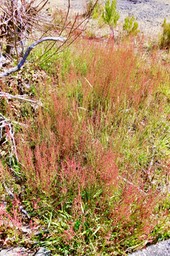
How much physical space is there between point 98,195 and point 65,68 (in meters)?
2.28

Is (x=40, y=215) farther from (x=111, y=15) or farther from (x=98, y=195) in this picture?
(x=111, y=15)

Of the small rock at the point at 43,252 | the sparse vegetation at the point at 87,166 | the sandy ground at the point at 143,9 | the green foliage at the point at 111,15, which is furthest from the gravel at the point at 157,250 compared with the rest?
the sandy ground at the point at 143,9

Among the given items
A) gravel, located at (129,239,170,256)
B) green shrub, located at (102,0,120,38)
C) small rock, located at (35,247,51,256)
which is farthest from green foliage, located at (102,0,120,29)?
small rock, located at (35,247,51,256)

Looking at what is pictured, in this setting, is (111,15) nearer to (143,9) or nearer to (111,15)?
(111,15)

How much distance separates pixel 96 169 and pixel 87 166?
14 cm

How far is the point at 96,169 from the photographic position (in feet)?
7.45

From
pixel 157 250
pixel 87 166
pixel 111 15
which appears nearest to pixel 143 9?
pixel 111 15

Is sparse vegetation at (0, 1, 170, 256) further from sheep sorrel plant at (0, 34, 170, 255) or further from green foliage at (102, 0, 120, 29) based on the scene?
green foliage at (102, 0, 120, 29)

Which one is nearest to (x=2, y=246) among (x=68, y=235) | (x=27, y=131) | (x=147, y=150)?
(x=68, y=235)

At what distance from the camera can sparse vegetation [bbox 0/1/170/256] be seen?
206cm

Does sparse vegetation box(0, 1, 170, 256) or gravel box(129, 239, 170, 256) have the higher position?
sparse vegetation box(0, 1, 170, 256)

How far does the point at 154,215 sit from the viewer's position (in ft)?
7.42

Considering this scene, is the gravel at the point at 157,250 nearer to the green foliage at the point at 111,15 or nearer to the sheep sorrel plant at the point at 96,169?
the sheep sorrel plant at the point at 96,169

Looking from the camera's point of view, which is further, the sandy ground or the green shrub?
the sandy ground
